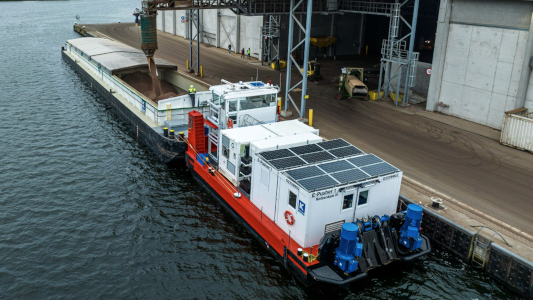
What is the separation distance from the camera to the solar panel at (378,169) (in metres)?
17.0

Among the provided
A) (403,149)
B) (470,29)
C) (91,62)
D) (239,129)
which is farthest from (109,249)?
(91,62)

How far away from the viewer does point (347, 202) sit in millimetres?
16594

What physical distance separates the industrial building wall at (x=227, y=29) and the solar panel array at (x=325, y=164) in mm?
35077

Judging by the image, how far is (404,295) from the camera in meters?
16.2

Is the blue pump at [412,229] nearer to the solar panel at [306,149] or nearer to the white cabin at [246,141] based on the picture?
the solar panel at [306,149]

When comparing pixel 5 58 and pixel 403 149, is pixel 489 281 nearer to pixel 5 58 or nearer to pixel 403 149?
pixel 403 149

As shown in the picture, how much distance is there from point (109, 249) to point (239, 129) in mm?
7405

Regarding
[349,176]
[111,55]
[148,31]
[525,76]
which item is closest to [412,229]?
[349,176]

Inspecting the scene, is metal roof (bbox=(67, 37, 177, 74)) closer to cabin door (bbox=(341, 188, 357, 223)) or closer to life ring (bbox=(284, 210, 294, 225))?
life ring (bbox=(284, 210, 294, 225))

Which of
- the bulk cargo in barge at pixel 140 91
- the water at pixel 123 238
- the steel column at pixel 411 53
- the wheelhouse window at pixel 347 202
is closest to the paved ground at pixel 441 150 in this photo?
the steel column at pixel 411 53

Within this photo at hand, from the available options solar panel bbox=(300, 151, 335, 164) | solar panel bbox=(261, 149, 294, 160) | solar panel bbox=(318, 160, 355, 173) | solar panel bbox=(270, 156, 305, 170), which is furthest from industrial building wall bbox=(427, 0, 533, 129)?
solar panel bbox=(270, 156, 305, 170)

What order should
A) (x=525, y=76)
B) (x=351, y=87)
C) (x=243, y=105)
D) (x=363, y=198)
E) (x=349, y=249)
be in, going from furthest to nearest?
(x=351, y=87) < (x=525, y=76) < (x=243, y=105) < (x=363, y=198) < (x=349, y=249)

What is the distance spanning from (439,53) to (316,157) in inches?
736

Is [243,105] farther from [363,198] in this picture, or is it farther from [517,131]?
[517,131]
